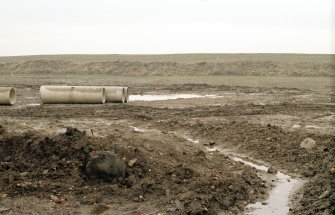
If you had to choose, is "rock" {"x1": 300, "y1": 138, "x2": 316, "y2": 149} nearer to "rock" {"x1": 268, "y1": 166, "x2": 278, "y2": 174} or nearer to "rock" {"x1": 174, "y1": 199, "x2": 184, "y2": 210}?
"rock" {"x1": 268, "y1": 166, "x2": 278, "y2": 174}

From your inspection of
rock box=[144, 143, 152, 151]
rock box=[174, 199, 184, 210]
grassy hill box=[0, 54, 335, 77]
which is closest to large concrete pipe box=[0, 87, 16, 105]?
rock box=[144, 143, 152, 151]

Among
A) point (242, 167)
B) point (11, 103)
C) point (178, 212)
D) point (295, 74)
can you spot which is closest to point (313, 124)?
point (242, 167)

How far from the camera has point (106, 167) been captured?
829 cm

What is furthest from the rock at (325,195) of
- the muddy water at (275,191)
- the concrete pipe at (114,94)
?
the concrete pipe at (114,94)

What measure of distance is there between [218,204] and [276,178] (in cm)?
242

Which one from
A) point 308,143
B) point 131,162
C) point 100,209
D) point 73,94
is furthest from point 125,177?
point 73,94

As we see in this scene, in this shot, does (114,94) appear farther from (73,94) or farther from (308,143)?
(308,143)

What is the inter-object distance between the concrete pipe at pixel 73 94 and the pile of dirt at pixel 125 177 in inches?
376

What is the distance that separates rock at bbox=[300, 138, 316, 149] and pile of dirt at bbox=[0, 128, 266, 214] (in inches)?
86.4

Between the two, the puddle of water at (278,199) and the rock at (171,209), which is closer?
the rock at (171,209)

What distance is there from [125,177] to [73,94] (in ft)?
37.6

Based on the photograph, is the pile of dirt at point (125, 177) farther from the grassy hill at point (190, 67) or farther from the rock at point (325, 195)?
the grassy hill at point (190, 67)

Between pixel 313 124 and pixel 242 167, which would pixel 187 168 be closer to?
pixel 242 167

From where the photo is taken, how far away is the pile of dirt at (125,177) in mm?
7746
